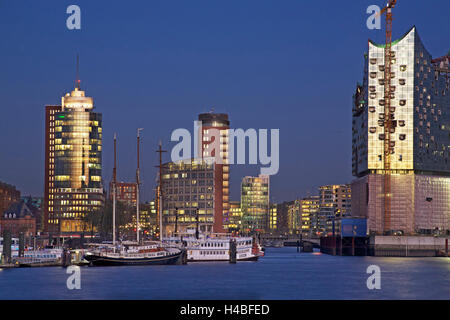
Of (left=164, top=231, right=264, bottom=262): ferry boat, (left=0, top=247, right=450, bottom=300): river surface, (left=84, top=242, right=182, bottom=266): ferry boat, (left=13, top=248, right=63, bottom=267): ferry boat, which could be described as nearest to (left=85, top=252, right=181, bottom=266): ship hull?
(left=84, top=242, right=182, bottom=266): ferry boat

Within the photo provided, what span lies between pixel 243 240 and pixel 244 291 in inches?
3192

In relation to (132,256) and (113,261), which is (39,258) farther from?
(132,256)

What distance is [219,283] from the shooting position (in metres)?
130

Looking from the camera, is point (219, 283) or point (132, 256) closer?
point (219, 283)

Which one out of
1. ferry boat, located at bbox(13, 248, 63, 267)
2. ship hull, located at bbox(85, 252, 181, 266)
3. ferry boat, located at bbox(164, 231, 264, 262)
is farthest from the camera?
ferry boat, located at bbox(164, 231, 264, 262)

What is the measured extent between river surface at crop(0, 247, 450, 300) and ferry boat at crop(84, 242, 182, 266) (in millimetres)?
2170

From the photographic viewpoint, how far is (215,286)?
408ft

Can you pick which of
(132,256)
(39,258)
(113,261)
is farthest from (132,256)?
(39,258)

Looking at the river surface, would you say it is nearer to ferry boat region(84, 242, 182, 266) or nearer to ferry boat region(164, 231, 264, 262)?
ferry boat region(84, 242, 182, 266)

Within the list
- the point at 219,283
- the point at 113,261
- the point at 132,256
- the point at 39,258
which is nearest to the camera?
the point at 219,283

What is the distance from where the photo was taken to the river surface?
11244cm

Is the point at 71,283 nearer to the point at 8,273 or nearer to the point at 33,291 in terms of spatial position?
the point at 33,291

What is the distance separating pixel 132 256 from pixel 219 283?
133ft
